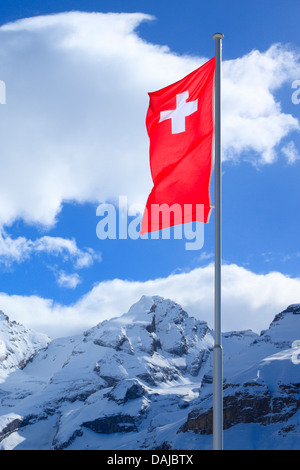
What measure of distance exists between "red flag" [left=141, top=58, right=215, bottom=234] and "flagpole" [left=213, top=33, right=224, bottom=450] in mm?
651

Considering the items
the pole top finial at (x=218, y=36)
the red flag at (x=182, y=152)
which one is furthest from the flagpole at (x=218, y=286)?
the red flag at (x=182, y=152)

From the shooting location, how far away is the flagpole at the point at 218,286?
15.6m

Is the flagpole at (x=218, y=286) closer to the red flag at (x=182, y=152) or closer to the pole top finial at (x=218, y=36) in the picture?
the pole top finial at (x=218, y=36)

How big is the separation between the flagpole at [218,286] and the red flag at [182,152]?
2.14 ft

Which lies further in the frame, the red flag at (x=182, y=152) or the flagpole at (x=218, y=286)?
the red flag at (x=182, y=152)

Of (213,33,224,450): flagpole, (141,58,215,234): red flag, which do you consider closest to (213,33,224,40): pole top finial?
(213,33,224,450): flagpole

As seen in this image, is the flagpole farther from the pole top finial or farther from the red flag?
the red flag

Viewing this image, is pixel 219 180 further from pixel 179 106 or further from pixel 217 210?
pixel 179 106

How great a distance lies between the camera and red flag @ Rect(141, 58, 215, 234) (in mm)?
18484

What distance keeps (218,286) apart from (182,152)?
4581 mm

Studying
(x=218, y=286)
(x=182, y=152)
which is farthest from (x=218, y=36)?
(x=218, y=286)

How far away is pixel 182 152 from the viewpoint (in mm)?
19172

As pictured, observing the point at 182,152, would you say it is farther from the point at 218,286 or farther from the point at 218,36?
the point at 218,286
